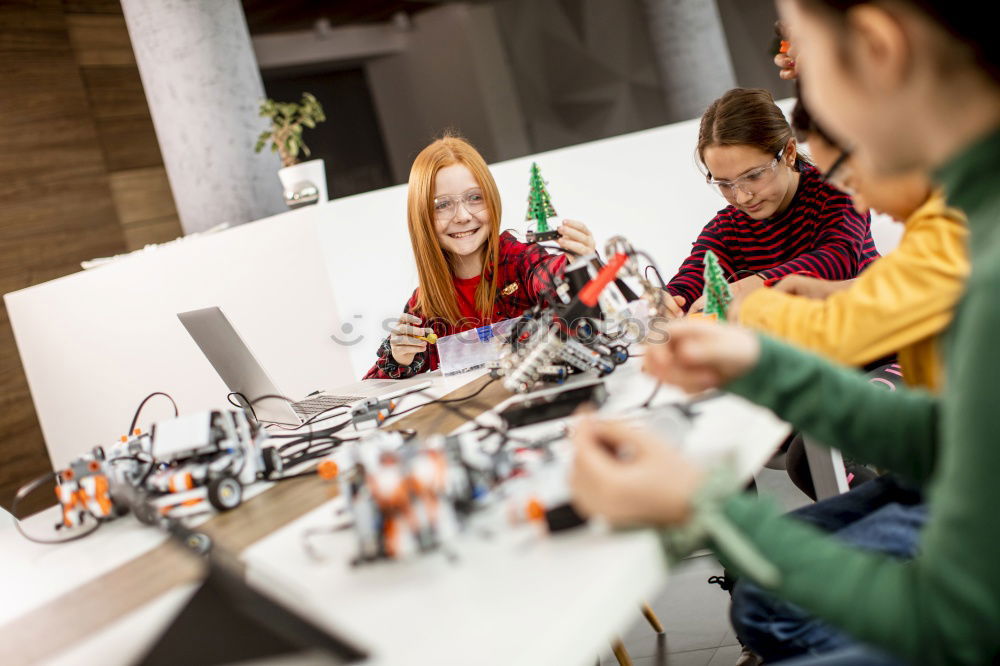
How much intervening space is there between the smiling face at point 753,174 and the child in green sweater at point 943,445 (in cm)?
124

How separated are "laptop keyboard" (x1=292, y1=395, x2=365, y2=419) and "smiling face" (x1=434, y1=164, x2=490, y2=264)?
1.69 ft

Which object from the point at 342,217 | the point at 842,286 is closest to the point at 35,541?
the point at 842,286

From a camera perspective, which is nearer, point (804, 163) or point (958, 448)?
point (958, 448)

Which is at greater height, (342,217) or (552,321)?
(342,217)

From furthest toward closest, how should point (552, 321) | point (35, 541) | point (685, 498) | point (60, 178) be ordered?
point (60, 178) < point (552, 321) < point (35, 541) < point (685, 498)

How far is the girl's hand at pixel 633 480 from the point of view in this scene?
2.28ft

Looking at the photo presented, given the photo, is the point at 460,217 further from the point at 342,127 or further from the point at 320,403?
the point at 342,127

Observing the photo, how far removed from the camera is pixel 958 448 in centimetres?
59

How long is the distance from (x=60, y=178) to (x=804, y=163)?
13.1 ft

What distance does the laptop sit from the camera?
1.71 m

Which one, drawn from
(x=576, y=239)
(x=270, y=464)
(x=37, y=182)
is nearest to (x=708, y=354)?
(x=270, y=464)

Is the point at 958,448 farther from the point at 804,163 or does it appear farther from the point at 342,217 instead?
the point at 342,217

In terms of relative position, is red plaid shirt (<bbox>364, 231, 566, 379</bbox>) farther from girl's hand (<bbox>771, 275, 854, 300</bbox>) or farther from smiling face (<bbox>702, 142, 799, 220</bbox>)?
girl's hand (<bbox>771, 275, 854, 300</bbox>)

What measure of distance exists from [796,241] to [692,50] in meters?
2.75
